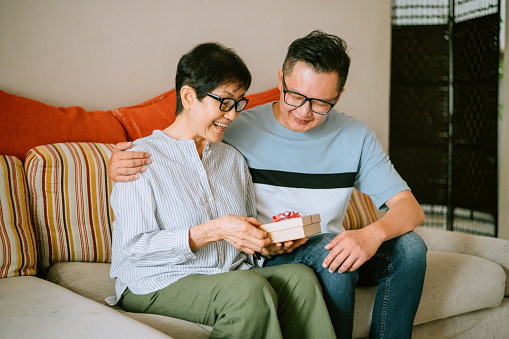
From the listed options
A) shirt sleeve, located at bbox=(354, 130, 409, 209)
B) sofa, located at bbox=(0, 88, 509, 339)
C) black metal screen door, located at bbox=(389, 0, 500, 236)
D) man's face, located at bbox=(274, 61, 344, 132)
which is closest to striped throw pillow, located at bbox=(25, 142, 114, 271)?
sofa, located at bbox=(0, 88, 509, 339)

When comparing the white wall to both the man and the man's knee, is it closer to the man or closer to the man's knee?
the man

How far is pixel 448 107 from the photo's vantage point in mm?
3359

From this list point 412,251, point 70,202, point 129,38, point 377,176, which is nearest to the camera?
point 412,251

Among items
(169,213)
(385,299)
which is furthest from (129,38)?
(385,299)

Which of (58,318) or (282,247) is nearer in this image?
(58,318)

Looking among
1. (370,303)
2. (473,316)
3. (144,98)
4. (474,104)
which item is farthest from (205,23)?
(474,104)

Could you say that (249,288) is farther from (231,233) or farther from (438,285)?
(438,285)

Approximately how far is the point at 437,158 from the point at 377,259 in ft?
6.96

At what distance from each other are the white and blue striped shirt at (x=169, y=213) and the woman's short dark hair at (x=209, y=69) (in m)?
0.18

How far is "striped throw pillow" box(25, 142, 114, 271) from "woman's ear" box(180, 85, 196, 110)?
41 cm

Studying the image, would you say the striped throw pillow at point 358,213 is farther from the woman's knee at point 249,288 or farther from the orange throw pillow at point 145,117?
the woman's knee at point 249,288

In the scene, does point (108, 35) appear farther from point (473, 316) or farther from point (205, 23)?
point (473, 316)

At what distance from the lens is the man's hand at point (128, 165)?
1.33 metres

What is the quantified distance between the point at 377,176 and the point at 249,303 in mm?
755
